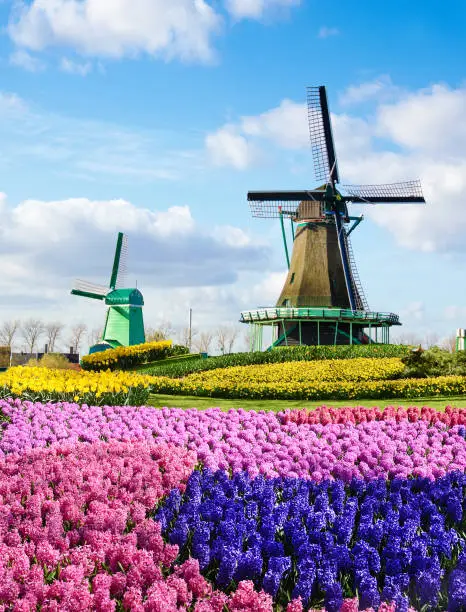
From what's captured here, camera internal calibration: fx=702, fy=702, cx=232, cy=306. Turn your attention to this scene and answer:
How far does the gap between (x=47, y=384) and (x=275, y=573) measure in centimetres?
957

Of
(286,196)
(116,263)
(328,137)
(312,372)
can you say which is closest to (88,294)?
(116,263)

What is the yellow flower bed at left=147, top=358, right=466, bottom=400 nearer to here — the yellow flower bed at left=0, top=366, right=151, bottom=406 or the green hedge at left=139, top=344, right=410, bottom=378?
the yellow flower bed at left=0, top=366, right=151, bottom=406

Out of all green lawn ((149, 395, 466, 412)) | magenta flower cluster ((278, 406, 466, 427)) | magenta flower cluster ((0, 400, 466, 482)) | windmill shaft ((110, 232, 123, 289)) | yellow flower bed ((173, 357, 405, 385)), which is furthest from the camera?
windmill shaft ((110, 232, 123, 289))

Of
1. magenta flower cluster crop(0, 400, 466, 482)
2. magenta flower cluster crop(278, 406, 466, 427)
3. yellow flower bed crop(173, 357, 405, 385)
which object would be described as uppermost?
yellow flower bed crop(173, 357, 405, 385)

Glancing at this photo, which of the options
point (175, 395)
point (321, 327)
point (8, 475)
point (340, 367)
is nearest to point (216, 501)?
point (8, 475)

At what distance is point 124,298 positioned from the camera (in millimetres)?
50656

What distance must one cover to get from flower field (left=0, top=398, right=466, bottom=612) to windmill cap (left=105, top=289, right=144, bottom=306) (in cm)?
4076

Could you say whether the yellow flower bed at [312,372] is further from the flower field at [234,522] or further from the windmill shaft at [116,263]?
the windmill shaft at [116,263]

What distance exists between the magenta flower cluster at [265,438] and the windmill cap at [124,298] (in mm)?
37968

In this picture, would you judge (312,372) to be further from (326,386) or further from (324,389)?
(324,389)

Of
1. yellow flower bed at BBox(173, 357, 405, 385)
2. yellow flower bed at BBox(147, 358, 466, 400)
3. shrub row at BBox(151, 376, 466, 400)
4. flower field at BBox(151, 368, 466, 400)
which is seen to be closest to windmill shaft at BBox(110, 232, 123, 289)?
yellow flower bed at BBox(173, 357, 405, 385)

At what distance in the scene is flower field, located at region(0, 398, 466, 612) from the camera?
4.40 m

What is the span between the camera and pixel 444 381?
679 inches

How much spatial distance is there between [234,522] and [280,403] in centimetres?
1085
